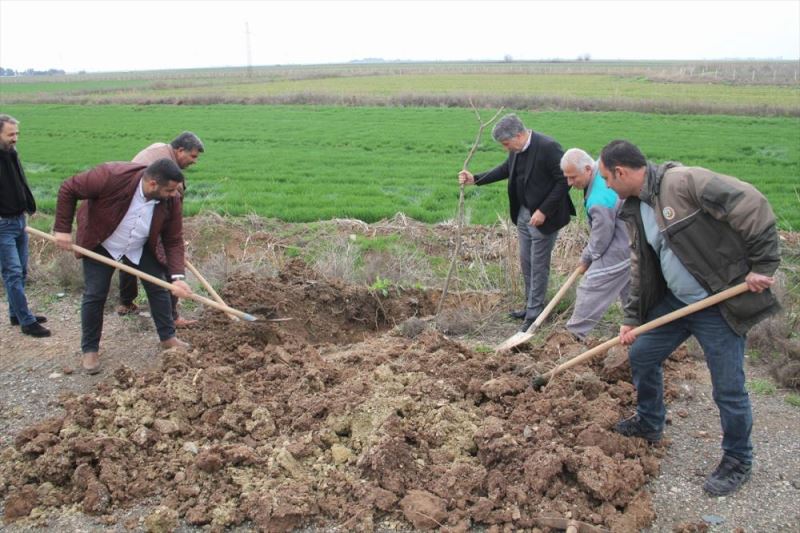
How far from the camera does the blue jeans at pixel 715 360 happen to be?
3.57 m

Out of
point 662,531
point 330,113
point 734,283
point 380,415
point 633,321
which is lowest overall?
point 662,531

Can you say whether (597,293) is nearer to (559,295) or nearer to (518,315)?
(559,295)

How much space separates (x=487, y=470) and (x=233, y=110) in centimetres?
2625

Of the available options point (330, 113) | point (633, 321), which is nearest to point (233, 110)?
point (330, 113)

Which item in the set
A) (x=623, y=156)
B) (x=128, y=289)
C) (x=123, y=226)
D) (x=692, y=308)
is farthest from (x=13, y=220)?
(x=692, y=308)

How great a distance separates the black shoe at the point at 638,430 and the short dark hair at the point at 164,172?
3.50 meters

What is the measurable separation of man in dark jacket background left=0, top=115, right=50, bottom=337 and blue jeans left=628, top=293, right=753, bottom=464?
507cm

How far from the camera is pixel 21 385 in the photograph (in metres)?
5.17

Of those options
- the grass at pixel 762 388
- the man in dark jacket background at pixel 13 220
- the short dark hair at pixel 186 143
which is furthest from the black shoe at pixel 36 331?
the grass at pixel 762 388

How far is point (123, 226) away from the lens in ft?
17.2

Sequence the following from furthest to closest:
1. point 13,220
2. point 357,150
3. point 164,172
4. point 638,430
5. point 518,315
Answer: point 357,150
point 518,315
point 13,220
point 164,172
point 638,430

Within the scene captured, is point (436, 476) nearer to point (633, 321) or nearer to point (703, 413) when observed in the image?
point (633, 321)

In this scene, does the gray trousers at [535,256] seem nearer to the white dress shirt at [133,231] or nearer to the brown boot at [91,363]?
the white dress shirt at [133,231]

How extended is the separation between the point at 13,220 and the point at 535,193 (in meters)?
4.61
